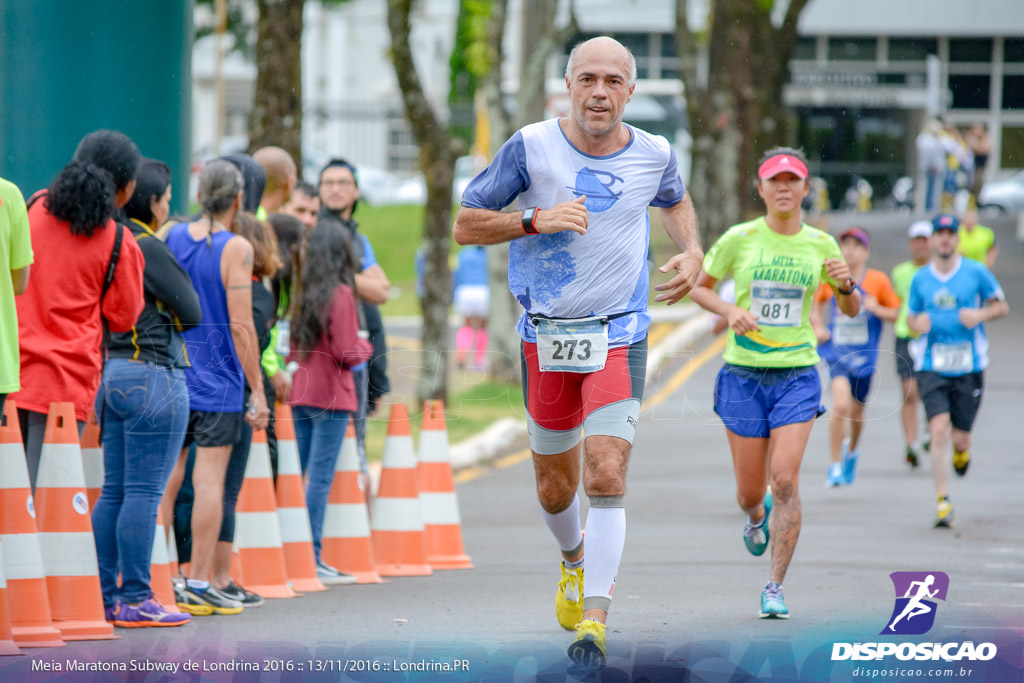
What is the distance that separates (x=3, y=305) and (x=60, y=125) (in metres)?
4.05

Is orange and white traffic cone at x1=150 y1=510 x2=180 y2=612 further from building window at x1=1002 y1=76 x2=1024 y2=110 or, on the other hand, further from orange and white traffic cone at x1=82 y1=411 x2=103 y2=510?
building window at x1=1002 y1=76 x2=1024 y2=110

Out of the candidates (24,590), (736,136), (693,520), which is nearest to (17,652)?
(24,590)

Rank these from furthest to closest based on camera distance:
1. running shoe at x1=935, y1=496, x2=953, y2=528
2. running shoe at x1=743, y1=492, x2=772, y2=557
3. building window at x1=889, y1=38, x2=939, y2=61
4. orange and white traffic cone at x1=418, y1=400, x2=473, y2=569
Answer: building window at x1=889, y1=38, x2=939, y2=61, running shoe at x1=935, y1=496, x2=953, y2=528, orange and white traffic cone at x1=418, y1=400, x2=473, y2=569, running shoe at x1=743, y1=492, x2=772, y2=557

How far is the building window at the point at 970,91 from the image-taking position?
51.2 meters

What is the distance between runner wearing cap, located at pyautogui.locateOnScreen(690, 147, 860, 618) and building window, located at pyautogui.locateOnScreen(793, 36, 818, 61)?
1873 inches

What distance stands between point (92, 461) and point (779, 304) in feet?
10.9

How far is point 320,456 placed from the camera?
8562 millimetres

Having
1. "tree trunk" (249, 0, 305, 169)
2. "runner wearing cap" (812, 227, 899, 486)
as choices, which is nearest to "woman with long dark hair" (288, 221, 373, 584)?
"runner wearing cap" (812, 227, 899, 486)

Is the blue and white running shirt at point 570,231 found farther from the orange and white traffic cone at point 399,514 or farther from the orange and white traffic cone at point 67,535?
the orange and white traffic cone at point 399,514

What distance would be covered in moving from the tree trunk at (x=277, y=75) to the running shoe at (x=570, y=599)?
28.8 feet

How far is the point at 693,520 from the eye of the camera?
1084 centimetres

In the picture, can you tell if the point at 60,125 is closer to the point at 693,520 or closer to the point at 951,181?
the point at 693,520

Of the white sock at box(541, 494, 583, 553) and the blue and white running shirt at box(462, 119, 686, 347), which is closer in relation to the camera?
the blue and white running shirt at box(462, 119, 686, 347)

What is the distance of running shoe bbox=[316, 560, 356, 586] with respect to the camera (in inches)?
332
